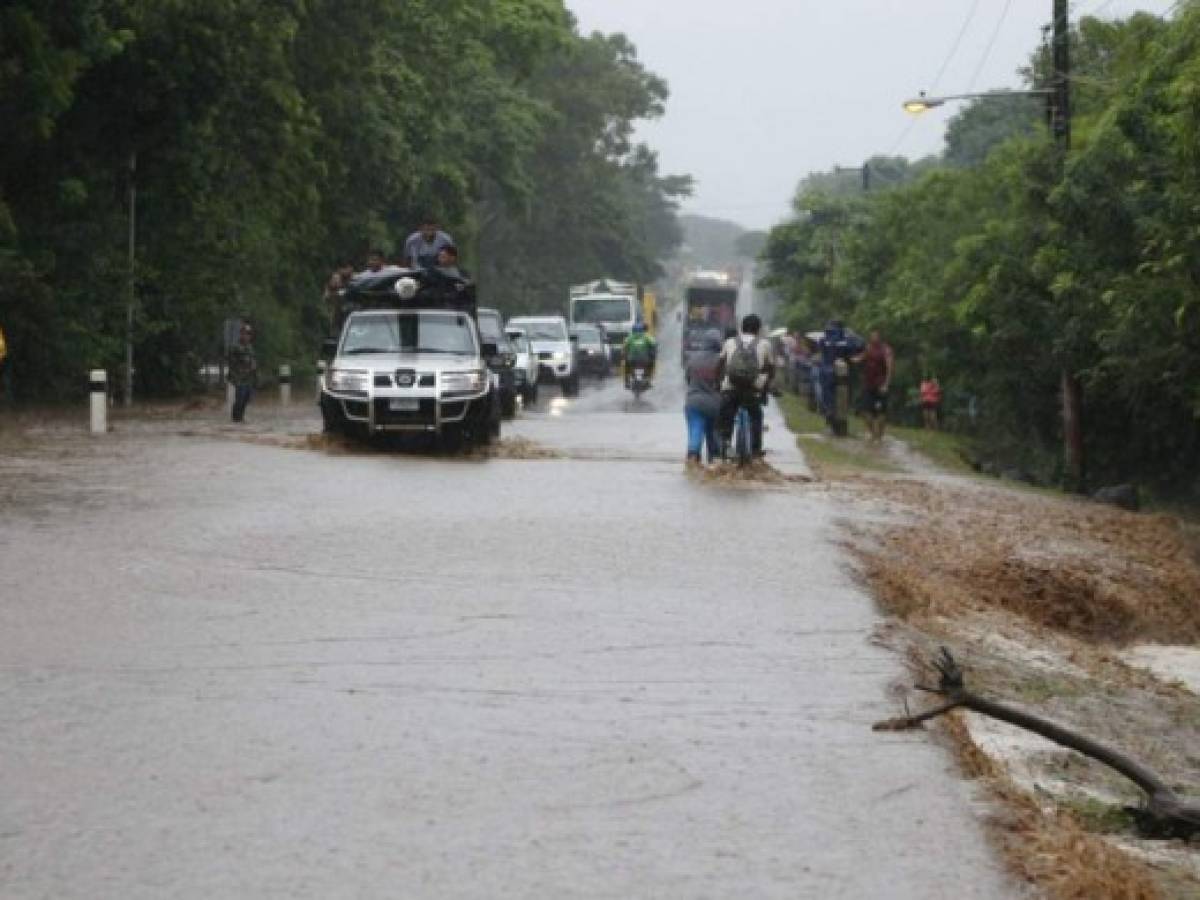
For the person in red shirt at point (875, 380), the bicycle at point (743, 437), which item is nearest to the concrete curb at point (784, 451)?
the bicycle at point (743, 437)

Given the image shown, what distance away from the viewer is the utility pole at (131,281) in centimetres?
3956

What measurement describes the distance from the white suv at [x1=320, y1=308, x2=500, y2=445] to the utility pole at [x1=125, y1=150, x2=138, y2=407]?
1281 centimetres

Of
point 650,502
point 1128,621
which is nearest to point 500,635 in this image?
point 1128,621

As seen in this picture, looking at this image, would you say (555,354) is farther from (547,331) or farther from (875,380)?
(875,380)

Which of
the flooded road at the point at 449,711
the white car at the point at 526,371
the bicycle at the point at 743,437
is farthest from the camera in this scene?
the white car at the point at 526,371

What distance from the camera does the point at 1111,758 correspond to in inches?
344

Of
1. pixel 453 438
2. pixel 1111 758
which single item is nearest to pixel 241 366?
pixel 453 438

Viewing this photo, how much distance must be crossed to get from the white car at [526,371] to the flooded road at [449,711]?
26154 millimetres

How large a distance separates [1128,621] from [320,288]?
127 feet

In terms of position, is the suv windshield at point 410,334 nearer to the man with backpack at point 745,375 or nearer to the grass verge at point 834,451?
the man with backpack at point 745,375

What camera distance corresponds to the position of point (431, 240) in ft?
95.5

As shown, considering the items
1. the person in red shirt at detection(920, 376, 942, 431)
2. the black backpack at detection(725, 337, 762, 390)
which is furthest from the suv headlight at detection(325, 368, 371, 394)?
the person in red shirt at detection(920, 376, 942, 431)

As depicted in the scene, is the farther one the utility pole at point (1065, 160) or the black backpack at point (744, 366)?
the utility pole at point (1065, 160)

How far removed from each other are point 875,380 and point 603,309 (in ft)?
153
